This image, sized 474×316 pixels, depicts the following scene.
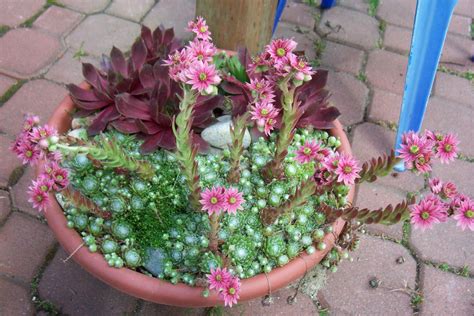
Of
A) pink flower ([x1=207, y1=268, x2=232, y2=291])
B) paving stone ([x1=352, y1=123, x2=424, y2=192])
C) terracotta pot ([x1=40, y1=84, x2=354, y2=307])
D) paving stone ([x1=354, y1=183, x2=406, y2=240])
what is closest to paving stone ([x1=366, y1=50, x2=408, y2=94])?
paving stone ([x1=352, y1=123, x2=424, y2=192])

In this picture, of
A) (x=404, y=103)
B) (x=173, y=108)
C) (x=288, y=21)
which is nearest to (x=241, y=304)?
(x=173, y=108)

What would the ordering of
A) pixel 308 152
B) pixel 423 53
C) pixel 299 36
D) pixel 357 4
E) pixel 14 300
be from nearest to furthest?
pixel 308 152 < pixel 14 300 < pixel 423 53 < pixel 299 36 < pixel 357 4

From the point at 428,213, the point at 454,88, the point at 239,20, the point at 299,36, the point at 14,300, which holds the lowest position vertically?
the point at 14,300

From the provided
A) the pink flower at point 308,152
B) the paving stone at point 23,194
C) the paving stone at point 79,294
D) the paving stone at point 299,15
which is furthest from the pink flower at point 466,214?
the paving stone at point 299,15

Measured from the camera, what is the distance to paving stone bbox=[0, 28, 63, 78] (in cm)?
224

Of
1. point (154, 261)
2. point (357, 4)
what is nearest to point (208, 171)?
point (154, 261)

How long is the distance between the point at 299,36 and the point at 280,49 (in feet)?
5.07

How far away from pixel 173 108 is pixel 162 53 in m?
0.22

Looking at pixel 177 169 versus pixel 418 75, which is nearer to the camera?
pixel 177 169

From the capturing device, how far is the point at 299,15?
264 cm

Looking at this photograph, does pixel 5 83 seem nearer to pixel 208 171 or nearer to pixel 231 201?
pixel 208 171

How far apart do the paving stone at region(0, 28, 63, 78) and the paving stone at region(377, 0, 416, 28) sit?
68.1 inches

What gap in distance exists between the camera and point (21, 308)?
1604 mm

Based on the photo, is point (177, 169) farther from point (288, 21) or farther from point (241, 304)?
point (288, 21)
